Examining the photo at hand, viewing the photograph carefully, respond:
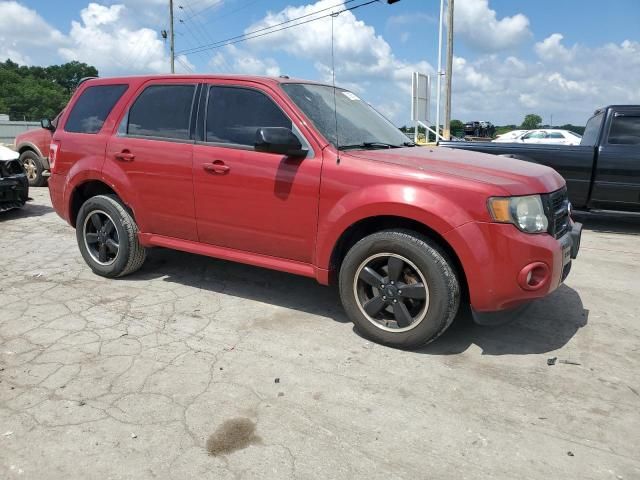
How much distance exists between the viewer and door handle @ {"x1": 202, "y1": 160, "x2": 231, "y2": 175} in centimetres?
414

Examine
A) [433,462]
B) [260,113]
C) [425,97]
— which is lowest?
[433,462]

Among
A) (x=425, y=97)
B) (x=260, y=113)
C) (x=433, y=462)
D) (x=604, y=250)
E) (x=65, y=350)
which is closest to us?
(x=433, y=462)

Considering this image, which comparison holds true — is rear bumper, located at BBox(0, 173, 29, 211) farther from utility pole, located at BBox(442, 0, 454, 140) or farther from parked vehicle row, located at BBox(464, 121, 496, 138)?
parked vehicle row, located at BBox(464, 121, 496, 138)

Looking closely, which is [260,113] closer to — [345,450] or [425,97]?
[345,450]

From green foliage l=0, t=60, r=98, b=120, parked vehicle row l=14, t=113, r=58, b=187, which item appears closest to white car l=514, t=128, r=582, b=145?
parked vehicle row l=14, t=113, r=58, b=187

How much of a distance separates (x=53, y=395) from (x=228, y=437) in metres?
1.11

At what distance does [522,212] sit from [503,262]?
35 centimetres

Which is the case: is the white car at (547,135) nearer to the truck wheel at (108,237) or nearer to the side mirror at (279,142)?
the truck wheel at (108,237)

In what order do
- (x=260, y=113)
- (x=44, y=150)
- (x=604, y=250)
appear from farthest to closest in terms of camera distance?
(x=44, y=150) → (x=604, y=250) → (x=260, y=113)

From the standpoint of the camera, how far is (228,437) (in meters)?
2.63

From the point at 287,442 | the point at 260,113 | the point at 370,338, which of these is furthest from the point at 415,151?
the point at 287,442

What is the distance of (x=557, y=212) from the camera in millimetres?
3617

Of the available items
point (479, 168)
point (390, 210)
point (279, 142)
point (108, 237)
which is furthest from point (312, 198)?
point (108, 237)

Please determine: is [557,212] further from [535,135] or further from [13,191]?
[535,135]
